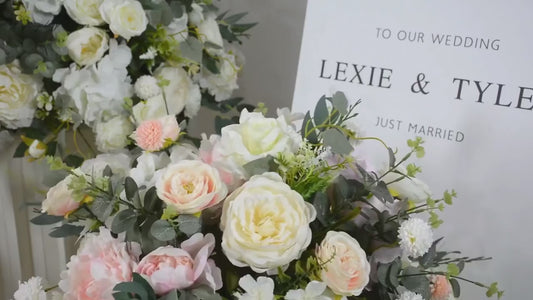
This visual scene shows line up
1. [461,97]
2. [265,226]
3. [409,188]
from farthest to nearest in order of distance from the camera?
[461,97]
[409,188]
[265,226]

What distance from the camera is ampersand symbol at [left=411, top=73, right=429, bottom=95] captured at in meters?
0.77

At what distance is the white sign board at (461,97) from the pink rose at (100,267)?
409 millimetres

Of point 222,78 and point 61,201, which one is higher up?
point 222,78

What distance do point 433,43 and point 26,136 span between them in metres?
0.71

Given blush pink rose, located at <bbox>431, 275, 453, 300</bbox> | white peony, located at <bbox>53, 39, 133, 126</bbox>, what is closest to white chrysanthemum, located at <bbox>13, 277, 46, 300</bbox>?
white peony, located at <bbox>53, 39, 133, 126</bbox>

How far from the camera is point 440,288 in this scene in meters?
0.60

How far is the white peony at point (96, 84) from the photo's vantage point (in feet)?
2.77

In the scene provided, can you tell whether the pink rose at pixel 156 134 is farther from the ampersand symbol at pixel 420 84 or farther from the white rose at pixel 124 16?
the ampersand symbol at pixel 420 84

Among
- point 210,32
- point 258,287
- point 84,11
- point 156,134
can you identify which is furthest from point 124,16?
point 258,287

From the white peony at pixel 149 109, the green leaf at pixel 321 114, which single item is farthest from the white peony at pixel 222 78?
the green leaf at pixel 321 114

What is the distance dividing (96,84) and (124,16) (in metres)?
0.13

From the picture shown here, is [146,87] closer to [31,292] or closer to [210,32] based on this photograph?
[210,32]

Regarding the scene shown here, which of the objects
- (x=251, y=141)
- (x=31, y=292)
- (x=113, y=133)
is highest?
(x=251, y=141)

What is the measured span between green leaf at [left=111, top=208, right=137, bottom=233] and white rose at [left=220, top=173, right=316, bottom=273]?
12cm
